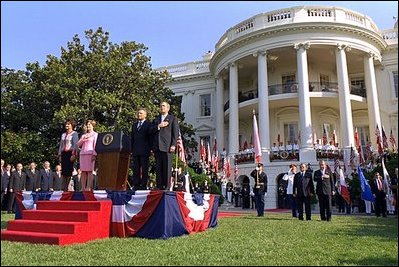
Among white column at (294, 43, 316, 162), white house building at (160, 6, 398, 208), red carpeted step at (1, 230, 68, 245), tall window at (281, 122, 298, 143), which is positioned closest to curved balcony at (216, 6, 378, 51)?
white house building at (160, 6, 398, 208)

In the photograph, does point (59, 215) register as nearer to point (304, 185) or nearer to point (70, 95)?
point (304, 185)

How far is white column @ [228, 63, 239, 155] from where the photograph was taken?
27234mm

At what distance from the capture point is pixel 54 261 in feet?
14.9

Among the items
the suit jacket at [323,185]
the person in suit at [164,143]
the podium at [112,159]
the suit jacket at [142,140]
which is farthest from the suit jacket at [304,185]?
the podium at [112,159]

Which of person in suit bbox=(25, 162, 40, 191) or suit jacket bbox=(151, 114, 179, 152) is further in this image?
person in suit bbox=(25, 162, 40, 191)

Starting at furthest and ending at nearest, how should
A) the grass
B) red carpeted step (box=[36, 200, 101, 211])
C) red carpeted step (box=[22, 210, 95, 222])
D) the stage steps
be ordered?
red carpeted step (box=[36, 200, 101, 211]), red carpeted step (box=[22, 210, 95, 222]), the stage steps, the grass

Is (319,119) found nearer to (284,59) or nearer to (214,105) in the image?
(284,59)

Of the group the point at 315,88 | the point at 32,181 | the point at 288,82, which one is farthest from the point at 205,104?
the point at 32,181

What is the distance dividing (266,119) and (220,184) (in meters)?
5.17

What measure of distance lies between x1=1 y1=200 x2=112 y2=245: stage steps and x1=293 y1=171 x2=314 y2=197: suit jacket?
6.67 m

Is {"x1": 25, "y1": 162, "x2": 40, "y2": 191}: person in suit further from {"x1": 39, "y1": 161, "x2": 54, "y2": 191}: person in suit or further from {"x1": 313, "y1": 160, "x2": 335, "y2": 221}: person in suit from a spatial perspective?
{"x1": 313, "y1": 160, "x2": 335, "y2": 221}: person in suit

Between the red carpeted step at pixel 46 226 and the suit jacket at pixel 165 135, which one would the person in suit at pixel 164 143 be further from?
the red carpeted step at pixel 46 226

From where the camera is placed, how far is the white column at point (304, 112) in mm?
23844

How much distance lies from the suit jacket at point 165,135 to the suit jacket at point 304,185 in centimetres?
556
